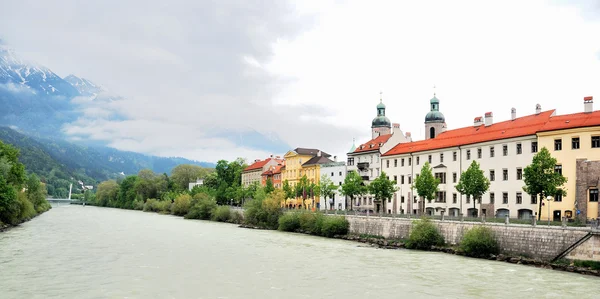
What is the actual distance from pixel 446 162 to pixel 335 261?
29.1 m

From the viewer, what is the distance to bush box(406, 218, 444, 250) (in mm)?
43438

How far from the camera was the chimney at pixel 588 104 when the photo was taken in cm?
4691

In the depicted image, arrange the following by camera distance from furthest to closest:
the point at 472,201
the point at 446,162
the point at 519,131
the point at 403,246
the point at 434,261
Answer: the point at 446,162, the point at 472,201, the point at 519,131, the point at 403,246, the point at 434,261

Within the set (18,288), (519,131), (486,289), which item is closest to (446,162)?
(519,131)

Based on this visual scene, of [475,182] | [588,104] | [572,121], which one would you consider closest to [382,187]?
[475,182]

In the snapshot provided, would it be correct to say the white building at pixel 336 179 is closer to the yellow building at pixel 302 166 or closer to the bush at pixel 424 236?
the yellow building at pixel 302 166

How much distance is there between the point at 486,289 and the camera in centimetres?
→ 2712

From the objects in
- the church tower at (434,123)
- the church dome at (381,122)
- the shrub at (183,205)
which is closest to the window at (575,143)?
the church tower at (434,123)

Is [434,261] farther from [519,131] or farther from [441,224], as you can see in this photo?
[519,131]

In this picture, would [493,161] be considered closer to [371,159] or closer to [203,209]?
[371,159]

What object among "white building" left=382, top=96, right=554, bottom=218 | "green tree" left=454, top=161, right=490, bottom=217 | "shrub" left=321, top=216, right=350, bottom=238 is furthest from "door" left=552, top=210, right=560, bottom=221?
"shrub" left=321, top=216, right=350, bottom=238

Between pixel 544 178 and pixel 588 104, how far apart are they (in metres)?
10.3

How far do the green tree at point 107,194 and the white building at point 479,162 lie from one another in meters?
126

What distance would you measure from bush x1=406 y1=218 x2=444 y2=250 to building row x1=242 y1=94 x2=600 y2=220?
892 cm
